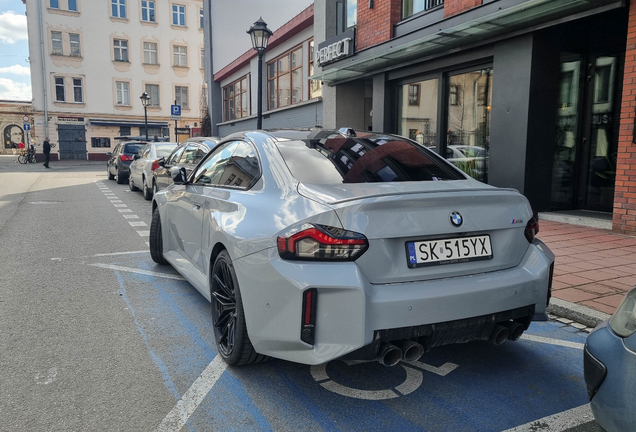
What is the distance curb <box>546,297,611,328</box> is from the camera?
13.3ft

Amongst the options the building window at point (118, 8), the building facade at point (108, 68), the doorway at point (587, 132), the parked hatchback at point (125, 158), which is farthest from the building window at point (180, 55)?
the doorway at point (587, 132)

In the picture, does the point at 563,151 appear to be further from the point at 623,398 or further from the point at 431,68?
the point at 623,398

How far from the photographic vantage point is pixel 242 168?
377 cm

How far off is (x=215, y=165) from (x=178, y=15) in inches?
1844

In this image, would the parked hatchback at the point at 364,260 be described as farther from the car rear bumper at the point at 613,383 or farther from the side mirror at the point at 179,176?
the side mirror at the point at 179,176

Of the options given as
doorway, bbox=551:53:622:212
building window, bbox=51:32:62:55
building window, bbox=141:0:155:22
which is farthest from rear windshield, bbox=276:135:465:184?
building window, bbox=141:0:155:22

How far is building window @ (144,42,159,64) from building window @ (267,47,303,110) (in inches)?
1109

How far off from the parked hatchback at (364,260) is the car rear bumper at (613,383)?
818 millimetres

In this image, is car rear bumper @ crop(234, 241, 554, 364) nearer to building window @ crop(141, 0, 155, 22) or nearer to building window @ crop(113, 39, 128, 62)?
building window @ crop(113, 39, 128, 62)

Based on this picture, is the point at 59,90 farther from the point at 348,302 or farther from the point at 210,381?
the point at 348,302

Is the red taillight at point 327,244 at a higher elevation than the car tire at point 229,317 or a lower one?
higher

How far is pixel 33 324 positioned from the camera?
13.3 feet

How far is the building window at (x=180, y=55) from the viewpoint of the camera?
46334 millimetres

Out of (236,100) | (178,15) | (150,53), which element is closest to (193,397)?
(236,100)
